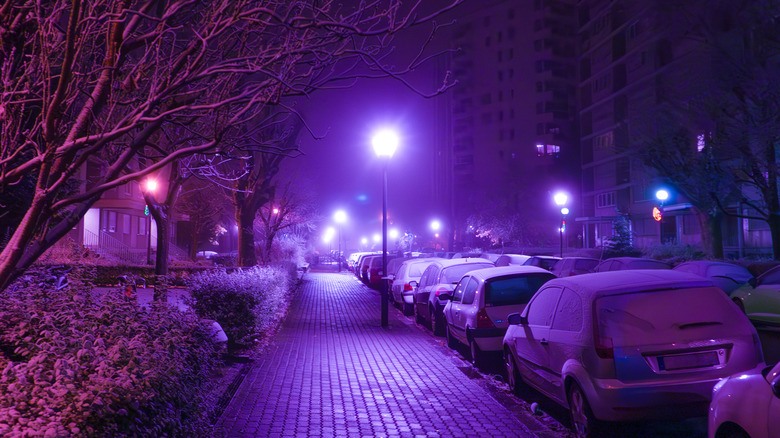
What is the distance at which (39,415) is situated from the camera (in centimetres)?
351

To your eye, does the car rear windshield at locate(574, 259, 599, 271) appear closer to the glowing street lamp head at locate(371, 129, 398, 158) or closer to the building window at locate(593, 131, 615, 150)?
the glowing street lamp head at locate(371, 129, 398, 158)

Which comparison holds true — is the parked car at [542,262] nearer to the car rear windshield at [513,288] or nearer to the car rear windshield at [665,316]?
the car rear windshield at [513,288]

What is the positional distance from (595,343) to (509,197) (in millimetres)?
61941

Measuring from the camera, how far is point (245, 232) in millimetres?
25141

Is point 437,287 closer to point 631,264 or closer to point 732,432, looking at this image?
point 631,264

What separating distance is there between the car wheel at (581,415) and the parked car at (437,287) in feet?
24.2

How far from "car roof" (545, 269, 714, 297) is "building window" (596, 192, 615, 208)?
51.1 metres

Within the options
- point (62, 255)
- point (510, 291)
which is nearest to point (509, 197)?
point (62, 255)

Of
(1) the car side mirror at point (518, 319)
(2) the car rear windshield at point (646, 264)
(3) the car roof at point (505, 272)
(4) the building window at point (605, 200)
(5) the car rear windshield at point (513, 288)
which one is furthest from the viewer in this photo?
(4) the building window at point (605, 200)

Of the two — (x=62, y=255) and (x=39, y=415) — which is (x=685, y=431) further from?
(x=62, y=255)

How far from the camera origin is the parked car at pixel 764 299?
12406 millimetres

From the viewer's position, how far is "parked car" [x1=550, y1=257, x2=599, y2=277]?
20.6 metres

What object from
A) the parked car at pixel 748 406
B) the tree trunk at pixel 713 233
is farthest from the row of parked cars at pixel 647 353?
the tree trunk at pixel 713 233

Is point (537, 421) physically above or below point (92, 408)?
below
